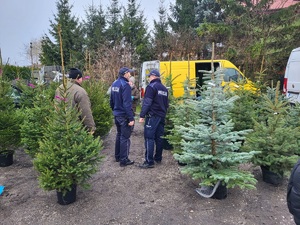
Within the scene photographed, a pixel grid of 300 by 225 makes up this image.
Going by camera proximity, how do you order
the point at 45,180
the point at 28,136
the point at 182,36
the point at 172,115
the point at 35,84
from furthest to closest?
the point at 182,36
the point at 35,84
the point at 172,115
the point at 28,136
the point at 45,180

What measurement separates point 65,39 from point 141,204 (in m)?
23.5

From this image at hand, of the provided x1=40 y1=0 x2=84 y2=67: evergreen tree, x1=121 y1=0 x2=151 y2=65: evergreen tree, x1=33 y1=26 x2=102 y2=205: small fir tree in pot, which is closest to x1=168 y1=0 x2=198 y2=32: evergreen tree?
x1=121 y1=0 x2=151 y2=65: evergreen tree

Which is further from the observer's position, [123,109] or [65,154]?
[123,109]

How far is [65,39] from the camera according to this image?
79.4 feet

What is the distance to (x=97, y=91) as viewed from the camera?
279 inches

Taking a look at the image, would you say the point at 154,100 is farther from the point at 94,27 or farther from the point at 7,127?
the point at 94,27

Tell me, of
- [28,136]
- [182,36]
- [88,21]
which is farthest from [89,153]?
[88,21]

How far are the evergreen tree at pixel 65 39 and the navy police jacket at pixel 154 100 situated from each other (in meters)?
20.1

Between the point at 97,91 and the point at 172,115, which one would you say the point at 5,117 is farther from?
the point at 172,115

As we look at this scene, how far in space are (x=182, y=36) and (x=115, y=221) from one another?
17764 mm

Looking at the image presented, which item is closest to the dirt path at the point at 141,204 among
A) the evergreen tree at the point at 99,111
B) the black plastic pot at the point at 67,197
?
the black plastic pot at the point at 67,197

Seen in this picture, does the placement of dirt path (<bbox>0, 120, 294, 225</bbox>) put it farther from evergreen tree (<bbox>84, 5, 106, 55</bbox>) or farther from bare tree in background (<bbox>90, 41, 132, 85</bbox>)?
evergreen tree (<bbox>84, 5, 106, 55</bbox>)

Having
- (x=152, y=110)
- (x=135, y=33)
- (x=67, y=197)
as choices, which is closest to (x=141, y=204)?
(x=67, y=197)

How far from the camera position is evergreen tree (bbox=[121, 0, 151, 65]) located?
21.5 metres
